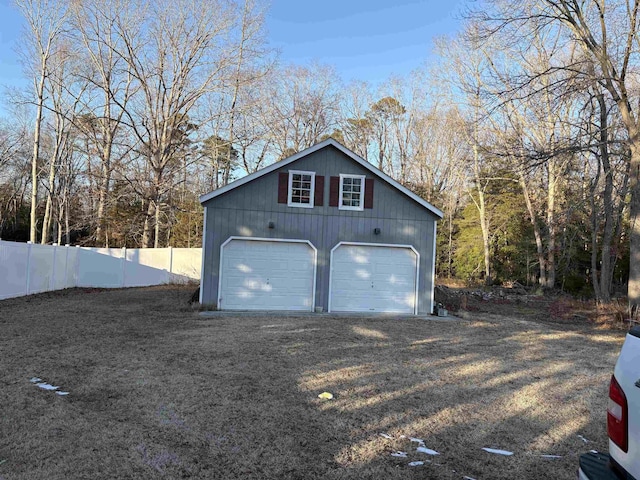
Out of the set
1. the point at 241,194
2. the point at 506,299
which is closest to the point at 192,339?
the point at 241,194

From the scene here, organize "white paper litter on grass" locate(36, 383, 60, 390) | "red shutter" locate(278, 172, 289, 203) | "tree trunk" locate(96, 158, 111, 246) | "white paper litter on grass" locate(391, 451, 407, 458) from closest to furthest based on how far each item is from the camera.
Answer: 1. "white paper litter on grass" locate(391, 451, 407, 458)
2. "white paper litter on grass" locate(36, 383, 60, 390)
3. "red shutter" locate(278, 172, 289, 203)
4. "tree trunk" locate(96, 158, 111, 246)

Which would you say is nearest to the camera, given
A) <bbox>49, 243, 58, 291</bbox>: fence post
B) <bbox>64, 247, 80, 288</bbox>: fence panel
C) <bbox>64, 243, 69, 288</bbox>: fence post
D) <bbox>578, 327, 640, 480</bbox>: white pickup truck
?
<bbox>578, 327, 640, 480</bbox>: white pickup truck

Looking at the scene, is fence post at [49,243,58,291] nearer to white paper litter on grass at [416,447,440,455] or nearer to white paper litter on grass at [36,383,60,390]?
white paper litter on grass at [36,383,60,390]

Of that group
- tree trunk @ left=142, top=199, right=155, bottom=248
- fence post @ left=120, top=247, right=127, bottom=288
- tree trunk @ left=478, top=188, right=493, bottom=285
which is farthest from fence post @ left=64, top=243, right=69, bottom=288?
tree trunk @ left=478, top=188, right=493, bottom=285

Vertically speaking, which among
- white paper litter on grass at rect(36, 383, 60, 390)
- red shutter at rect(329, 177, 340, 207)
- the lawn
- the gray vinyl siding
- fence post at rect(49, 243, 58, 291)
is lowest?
white paper litter on grass at rect(36, 383, 60, 390)

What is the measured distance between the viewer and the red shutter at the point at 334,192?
13.9 metres

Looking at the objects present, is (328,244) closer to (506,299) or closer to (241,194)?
(241,194)

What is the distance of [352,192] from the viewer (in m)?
14.0

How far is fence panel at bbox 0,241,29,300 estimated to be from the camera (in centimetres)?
1306

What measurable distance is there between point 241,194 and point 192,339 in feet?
17.9

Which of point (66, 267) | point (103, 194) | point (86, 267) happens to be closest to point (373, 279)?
point (66, 267)

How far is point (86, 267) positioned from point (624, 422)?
21.1m

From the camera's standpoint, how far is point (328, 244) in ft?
45.5

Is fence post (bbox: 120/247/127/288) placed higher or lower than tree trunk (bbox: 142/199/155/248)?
lower
